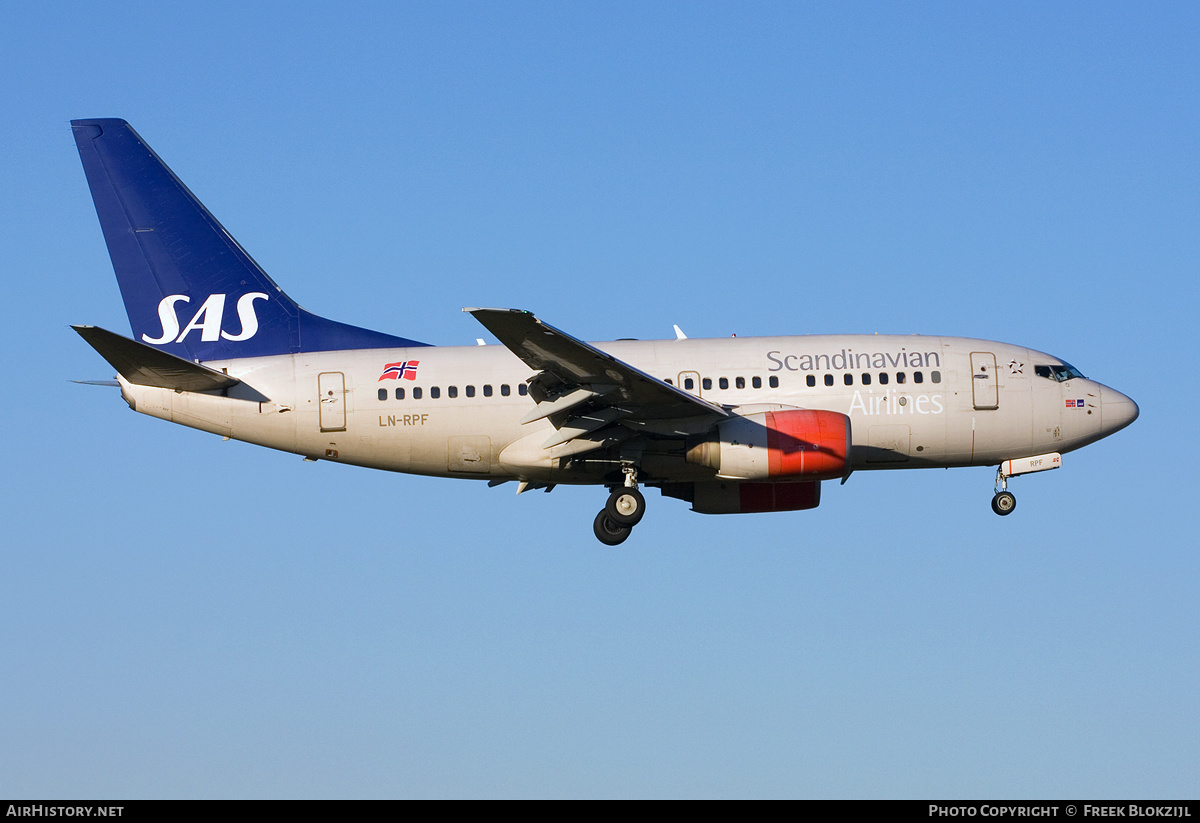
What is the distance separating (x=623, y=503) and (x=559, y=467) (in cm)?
187

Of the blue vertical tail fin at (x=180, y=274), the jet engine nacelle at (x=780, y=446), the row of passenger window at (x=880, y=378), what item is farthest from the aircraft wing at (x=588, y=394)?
the blue vertical tail fin at (x=180, y=274)

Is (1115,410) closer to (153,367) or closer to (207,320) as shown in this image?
(207,320)

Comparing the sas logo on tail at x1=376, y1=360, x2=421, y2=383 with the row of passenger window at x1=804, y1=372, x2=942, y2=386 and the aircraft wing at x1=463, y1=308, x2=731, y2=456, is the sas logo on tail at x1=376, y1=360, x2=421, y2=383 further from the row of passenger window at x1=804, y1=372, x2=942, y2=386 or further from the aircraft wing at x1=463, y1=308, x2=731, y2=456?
the row of passenger window at x1=804, y1=372, x2=942, y2=386

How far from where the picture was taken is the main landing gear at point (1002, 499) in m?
38.1

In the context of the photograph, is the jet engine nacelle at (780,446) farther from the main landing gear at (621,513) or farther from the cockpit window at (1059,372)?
the cockpit window at (1059,372)

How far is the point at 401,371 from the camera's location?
118ft

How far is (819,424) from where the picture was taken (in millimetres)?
34125

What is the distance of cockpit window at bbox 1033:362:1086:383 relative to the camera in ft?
125

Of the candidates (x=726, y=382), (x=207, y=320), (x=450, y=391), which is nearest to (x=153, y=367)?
(x=207, y=320)

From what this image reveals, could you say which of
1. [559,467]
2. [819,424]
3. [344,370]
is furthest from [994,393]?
[344,370]

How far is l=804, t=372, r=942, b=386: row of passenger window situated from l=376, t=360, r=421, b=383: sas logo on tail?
997cm

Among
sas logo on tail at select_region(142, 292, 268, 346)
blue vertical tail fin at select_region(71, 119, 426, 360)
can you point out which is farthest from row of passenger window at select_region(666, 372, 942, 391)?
sas logo on tail at select_region(142, 292, 268, 346)

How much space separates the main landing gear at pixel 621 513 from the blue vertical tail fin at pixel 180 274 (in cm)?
665
